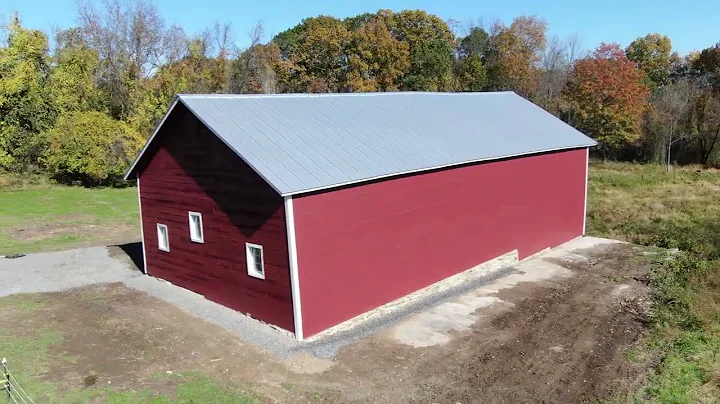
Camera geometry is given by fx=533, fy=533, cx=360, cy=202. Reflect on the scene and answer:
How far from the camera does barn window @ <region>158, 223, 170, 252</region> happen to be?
16.7 meters

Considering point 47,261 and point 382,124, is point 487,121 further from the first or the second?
point 47,261

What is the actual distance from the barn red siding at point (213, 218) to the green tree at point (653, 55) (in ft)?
187

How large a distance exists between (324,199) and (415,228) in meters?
3.61

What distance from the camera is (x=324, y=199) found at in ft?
41.1

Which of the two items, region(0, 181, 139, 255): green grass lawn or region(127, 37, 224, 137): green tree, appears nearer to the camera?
region(0, 181, 139, 255): green grass lawn

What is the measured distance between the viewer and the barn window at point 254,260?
1321cm

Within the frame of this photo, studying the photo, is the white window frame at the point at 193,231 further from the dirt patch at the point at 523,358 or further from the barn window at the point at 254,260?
the dirt patch at the point at 523,358

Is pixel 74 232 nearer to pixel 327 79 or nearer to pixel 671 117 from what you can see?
pixel 327 79

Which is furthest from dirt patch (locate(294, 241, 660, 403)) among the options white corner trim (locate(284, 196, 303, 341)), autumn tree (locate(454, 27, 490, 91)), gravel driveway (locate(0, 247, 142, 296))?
autumn tree (locate(454, 27, 490, 91))

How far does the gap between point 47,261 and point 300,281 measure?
42.0 ft

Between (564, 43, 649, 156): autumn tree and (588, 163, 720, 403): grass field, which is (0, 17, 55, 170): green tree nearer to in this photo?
(588, 163, 720, 403): grass field

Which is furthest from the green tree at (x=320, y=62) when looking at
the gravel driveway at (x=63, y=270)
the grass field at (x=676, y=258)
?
the gravel driveway at (x=63, y=270)

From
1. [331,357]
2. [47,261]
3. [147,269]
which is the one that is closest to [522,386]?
[331,357]

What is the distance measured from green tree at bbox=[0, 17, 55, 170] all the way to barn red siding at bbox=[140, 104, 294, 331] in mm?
26604
